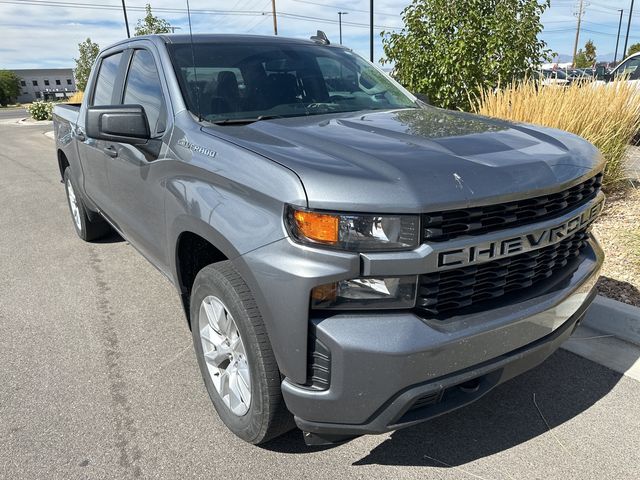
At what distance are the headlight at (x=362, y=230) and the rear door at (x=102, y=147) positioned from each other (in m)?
2.21

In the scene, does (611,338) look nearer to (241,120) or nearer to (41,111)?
(241,120)

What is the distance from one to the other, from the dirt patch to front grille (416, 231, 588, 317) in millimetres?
1717

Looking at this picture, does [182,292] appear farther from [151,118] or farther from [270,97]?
[270,97]

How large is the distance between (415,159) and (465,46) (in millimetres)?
5392

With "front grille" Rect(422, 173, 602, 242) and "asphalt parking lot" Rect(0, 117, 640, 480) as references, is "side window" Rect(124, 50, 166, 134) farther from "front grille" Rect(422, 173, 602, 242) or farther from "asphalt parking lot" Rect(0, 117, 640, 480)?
"front grille" Rect(422, 173, 602, 242)

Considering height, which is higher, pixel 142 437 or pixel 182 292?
pixel 182 292

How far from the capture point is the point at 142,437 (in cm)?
251

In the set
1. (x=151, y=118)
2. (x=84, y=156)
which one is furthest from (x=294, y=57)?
(x=84, y=156)

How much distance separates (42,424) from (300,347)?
161 centimetres

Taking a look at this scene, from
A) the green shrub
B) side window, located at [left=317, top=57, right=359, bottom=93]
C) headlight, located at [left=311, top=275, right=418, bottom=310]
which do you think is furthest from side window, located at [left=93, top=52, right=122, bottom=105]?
the green shrub

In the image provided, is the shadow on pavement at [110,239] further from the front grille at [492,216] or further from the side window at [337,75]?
the front grille at [492,216]

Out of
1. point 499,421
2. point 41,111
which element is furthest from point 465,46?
point 41,111

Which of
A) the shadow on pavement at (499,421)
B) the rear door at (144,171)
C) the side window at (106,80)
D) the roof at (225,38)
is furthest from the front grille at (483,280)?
the side window at (106,80)

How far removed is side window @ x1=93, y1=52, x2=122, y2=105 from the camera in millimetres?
3908
